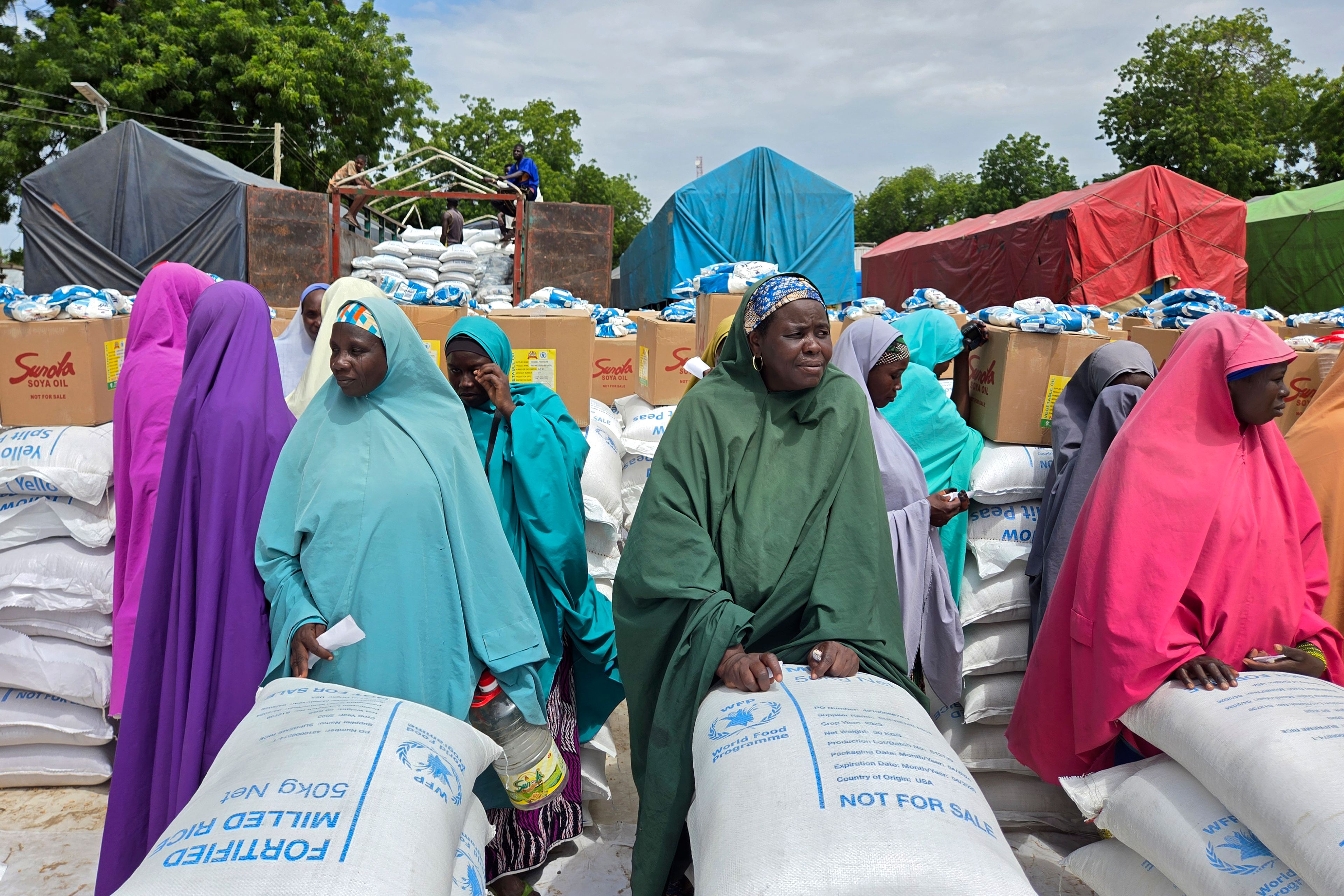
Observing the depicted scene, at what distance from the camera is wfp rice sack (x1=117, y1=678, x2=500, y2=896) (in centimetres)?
126

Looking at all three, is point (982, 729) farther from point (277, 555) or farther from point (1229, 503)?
point (277, 555)

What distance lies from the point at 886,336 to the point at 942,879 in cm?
182

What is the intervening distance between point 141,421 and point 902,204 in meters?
55.7

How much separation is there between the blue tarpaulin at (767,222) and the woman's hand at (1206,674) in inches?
355

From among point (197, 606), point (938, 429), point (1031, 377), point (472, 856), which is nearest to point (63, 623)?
point (197, 606)

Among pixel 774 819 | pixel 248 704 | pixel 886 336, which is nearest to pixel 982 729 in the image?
pixel 886 336

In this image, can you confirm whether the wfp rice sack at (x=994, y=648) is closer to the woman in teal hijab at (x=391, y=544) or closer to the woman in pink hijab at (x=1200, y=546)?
the woman in pink hijab at (x=1200, y=546)

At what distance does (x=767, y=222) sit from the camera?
11172 mm

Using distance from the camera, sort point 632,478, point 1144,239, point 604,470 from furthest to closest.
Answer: point 1144,239 < point 632,478 < point 604,470

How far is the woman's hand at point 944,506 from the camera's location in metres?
2.62

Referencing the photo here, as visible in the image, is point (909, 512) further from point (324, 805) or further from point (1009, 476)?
point (324, 805)

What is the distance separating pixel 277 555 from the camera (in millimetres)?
2012

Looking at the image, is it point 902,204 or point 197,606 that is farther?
point 902,204

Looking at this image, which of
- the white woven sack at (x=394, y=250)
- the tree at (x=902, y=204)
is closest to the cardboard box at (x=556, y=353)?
the white woven sack at (x=394, y=250)
